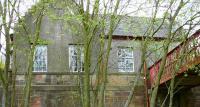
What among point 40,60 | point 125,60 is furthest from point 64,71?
point 125,60

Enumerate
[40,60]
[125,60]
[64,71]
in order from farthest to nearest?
1. [125,60]
2. [40,60]
3. [64,71]

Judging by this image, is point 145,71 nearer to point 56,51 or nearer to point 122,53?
point 122,53

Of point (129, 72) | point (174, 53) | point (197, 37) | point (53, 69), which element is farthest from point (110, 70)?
point (197, 37)

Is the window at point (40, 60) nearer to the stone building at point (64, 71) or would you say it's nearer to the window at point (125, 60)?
the stone building at point (64, 71)

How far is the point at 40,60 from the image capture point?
24828 millimetres

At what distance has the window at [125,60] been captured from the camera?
25516 mm

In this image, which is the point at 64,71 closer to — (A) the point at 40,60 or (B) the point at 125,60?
(A) the point at 40,60

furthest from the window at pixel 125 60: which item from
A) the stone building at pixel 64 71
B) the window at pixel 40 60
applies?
Answer: the window at pixel 40 60

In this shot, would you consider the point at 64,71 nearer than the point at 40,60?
Yes

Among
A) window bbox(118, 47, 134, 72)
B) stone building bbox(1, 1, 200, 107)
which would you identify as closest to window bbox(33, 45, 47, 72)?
stone building bbox(1, 1, 200, 107)

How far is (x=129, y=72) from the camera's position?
25172mm

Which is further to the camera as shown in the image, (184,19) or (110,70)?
(110,70)

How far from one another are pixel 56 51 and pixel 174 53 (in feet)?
27.4

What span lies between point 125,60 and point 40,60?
5.00 m
